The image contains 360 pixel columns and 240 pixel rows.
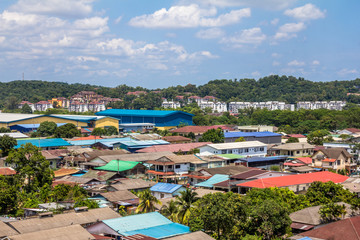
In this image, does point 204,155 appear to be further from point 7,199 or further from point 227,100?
point 227,100

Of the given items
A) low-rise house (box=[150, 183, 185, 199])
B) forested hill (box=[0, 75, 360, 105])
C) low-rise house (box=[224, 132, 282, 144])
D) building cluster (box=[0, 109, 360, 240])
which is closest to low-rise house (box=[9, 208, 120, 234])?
building cluster (box=[0, 109, 360, 240])

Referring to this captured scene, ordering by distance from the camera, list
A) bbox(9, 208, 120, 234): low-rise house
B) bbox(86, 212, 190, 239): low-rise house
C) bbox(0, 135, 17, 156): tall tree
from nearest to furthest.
Answer: bbox(9, 208, 120, 234): low-rise house
bbox(86, 212, 190, 239): low-rise house
bbox(0, 135, 17, 156): tall tree

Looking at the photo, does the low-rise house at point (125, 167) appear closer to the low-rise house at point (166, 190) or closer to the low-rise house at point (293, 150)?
the low-rise house at point (166, 190)

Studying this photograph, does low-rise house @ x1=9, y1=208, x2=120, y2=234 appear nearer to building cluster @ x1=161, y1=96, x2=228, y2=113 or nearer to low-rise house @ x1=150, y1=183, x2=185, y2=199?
low-rise house @ x1=150, y1=183, x2=185, y2=199

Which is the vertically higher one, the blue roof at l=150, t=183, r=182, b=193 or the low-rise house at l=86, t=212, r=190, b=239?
the low-rise house at l=86, t=212, r=190, b=239

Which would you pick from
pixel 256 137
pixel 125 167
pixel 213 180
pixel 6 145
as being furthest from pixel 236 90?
pixel 213 180

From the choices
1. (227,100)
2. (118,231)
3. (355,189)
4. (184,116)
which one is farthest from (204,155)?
(227,100)
